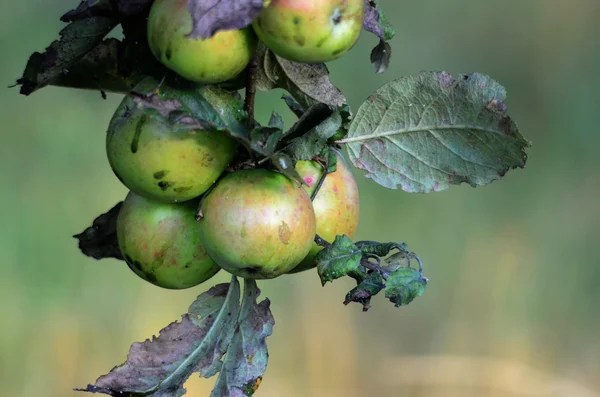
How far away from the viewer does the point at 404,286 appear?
0.56 meters

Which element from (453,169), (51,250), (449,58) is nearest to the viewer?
(453,169)

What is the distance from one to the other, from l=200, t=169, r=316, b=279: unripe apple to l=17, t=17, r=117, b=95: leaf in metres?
0.16

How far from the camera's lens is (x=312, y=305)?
6.00 feet

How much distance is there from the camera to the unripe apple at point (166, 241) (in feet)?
1.99

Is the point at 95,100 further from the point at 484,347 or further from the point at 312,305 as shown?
the point at 484,347

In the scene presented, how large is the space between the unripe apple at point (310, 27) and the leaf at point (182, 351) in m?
0.29

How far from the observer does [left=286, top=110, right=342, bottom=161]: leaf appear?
574 millimetres

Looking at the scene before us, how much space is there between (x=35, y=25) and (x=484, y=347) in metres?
1.56

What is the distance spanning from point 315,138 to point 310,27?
0.13 m

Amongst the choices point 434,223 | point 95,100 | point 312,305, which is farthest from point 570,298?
point 95,100

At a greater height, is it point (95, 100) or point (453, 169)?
point (95, 100)

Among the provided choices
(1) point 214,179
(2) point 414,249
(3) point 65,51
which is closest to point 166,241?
(1) point 214,179

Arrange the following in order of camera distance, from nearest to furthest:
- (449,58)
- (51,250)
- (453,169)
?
(453,169) < (51,250) < (449,58)

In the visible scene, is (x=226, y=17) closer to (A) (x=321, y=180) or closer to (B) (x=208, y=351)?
(A) (x=321, y=180)
